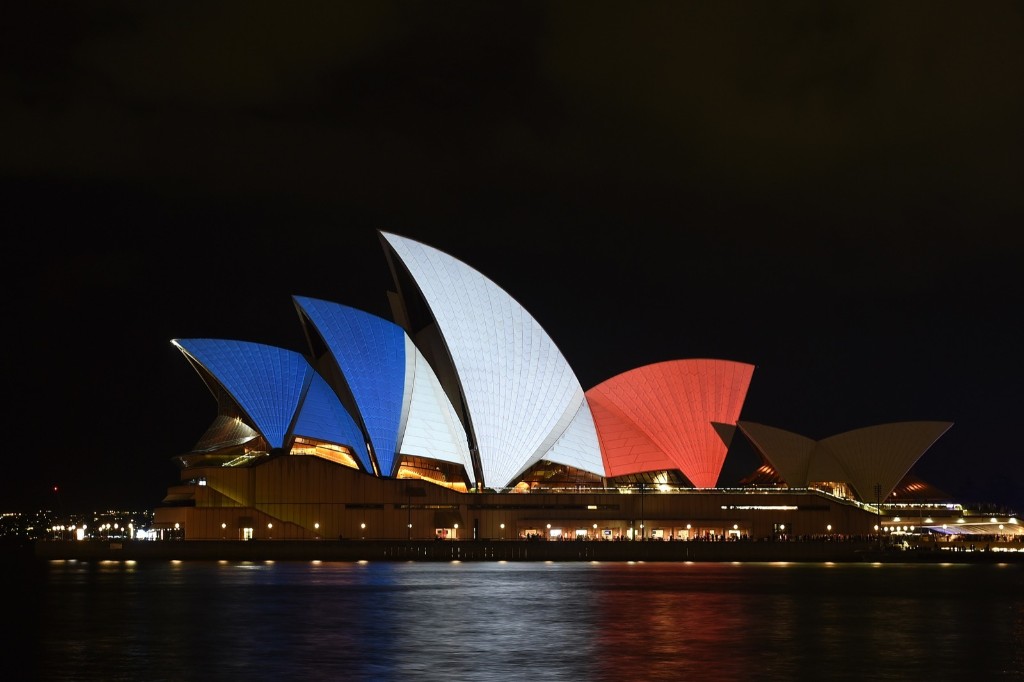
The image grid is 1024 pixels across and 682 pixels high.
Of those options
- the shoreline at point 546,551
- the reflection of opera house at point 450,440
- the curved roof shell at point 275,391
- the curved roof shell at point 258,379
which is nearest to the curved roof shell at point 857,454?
the reflection of opera house at point 450,440

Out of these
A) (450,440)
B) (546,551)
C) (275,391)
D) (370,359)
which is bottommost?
(546,551)

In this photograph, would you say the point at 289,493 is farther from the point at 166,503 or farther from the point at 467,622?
the point at 467,622

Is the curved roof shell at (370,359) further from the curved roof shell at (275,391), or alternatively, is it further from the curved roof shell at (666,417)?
the curved roof shell at (666,417)

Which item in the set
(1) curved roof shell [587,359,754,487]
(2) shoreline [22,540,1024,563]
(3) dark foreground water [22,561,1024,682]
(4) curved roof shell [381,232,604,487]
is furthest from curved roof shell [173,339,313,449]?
(1) curved roof shell [587,359,754,487]

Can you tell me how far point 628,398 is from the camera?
77.1 meters

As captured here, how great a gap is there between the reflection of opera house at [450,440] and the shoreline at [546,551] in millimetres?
1370

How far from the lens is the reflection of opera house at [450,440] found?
6806cm

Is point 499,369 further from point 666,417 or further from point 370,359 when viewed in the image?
point 666,417

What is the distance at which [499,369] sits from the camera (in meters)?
68.6

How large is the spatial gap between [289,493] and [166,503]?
907cm

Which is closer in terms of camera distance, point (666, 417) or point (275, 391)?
point (275, 391)

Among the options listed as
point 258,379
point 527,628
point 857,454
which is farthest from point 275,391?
point 527,628

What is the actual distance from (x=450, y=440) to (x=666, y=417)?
1514 cm

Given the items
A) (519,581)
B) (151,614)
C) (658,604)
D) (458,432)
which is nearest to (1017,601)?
(658,604)
